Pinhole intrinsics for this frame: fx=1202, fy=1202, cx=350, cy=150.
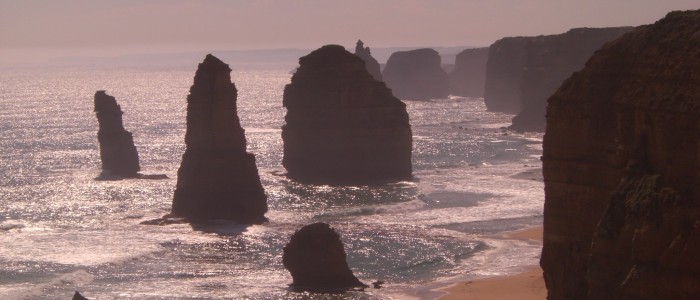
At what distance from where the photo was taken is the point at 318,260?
53.0m

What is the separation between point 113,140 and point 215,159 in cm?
3007

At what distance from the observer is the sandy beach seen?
52.4 m

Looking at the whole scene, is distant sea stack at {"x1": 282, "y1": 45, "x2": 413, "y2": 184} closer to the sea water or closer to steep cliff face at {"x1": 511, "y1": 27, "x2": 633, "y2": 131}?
the sea water

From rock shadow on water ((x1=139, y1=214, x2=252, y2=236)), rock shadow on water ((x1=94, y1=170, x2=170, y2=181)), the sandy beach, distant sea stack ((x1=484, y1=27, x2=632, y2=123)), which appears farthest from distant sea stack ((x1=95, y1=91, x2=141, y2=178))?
distant sea stack ((x1=484, y1=27, x2=632, y2=123))

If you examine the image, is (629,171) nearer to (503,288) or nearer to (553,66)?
(503,288)

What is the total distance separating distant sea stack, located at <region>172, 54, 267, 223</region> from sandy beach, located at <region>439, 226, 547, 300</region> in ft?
72.0

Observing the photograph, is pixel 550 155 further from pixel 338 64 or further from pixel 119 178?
pixel 119 178

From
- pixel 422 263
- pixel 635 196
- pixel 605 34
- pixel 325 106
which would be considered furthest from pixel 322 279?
pixel 605 34

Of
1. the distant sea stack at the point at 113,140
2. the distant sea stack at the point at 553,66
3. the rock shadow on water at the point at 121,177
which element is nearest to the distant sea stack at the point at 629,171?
the distant sea stack at the point at 113,140

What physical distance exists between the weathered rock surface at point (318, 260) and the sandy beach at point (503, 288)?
15.3 feet

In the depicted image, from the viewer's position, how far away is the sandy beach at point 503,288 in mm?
52406

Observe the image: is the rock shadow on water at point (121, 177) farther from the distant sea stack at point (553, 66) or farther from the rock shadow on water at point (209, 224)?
the distant sea stack at point (553, 66)

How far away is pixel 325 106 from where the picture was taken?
9644 cm

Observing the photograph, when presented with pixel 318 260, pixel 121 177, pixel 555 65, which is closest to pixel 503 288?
pixel 318 260
